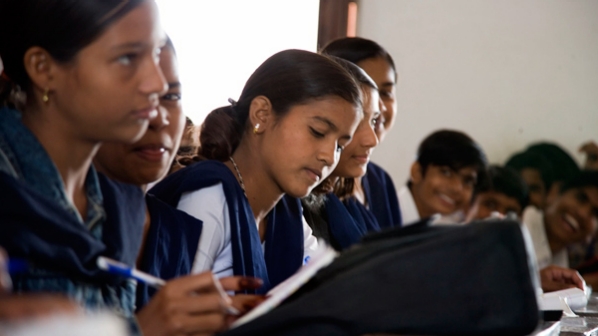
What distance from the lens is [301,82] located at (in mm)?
1826

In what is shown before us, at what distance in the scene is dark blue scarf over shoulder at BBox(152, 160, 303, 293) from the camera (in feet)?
5.48

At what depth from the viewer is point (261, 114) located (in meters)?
1.86

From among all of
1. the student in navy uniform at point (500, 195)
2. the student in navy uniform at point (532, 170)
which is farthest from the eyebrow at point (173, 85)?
the student in navy uniform at point (532, 170)

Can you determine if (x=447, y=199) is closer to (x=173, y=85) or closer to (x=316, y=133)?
(x=316, y=133)

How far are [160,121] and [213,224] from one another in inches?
11.8

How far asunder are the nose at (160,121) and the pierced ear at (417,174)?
221 cm

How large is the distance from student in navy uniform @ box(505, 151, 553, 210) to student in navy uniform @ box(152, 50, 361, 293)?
9.52ft

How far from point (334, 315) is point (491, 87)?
3620 mm

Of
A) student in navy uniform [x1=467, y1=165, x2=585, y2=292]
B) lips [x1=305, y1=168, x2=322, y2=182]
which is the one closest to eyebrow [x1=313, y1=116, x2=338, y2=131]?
lips [x1=305, y1=168, x2=322, y2=182]

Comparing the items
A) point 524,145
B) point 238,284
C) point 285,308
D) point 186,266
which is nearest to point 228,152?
point 186,266

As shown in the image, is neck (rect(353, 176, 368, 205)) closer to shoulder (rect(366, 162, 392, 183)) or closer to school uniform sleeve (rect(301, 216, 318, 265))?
shoulder (rect(366, 162, 392, 183))

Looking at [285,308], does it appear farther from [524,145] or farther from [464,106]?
[524,145]

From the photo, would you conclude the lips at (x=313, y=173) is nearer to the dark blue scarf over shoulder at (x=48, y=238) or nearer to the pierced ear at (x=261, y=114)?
the pierced ear at (x=261, y=114)

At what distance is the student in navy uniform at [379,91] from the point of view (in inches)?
99.0
